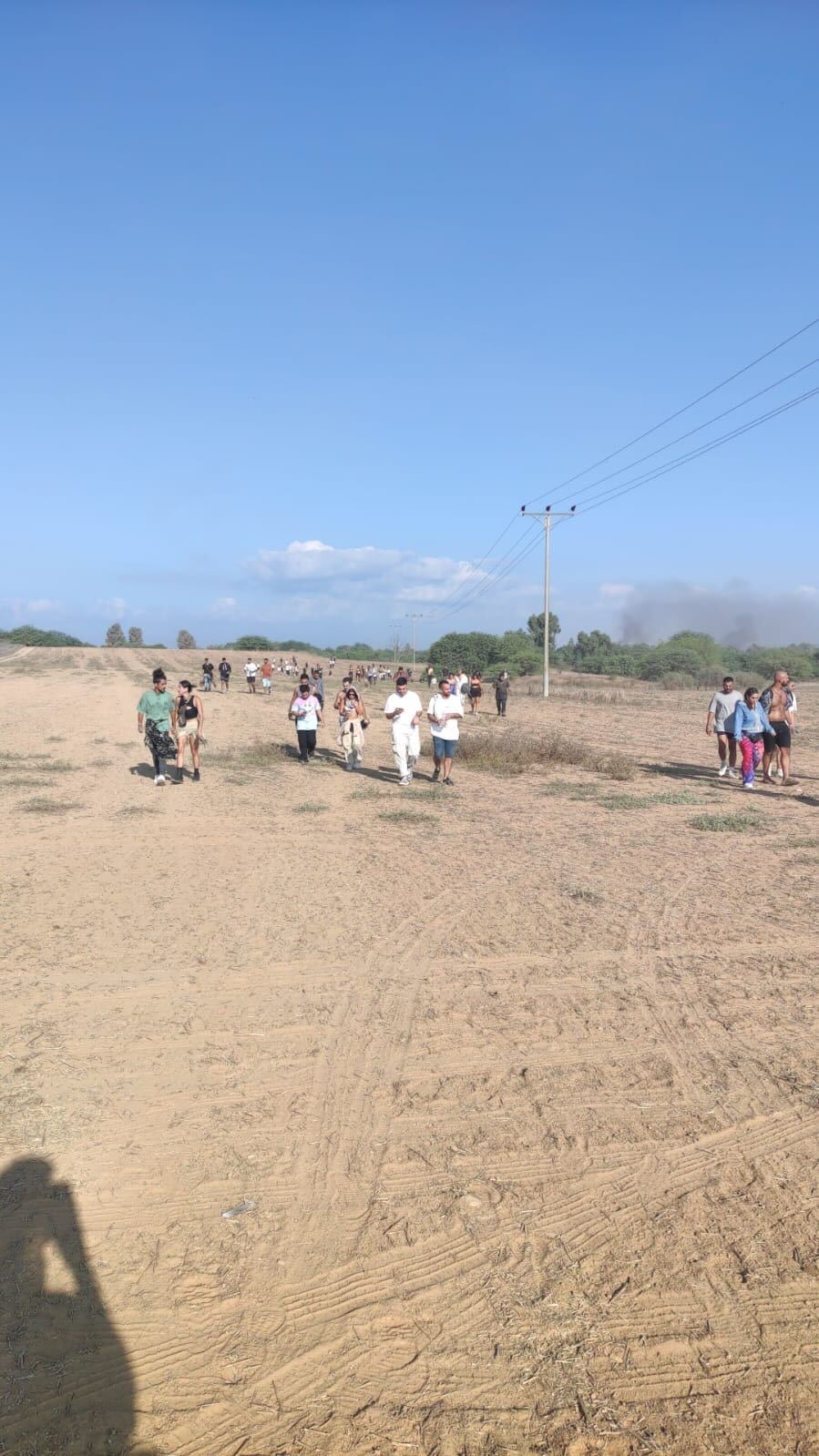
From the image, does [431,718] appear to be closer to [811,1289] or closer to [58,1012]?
[58,1012]

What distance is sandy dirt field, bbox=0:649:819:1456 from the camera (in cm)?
279

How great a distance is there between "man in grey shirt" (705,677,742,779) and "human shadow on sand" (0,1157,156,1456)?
12.2 meters

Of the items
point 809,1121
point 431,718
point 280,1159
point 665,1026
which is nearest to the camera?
point 280,1159

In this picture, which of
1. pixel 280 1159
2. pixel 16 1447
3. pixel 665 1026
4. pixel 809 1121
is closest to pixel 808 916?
pixel 665 1026

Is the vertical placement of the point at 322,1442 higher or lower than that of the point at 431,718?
lower

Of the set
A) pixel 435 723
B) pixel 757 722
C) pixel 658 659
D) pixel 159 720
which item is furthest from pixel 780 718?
pixel 658 659

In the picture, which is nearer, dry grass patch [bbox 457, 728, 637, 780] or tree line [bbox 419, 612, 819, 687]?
dry grass patch [bbox 457, 728, 637, 780]

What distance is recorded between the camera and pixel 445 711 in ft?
44.6

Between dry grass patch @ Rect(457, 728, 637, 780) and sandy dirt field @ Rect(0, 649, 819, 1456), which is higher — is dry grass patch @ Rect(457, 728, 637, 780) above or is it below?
above

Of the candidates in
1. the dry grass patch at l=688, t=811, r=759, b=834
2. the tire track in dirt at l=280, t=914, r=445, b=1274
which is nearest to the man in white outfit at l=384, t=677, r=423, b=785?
the dry grass patch at l=688, t=811, r=759, b=834

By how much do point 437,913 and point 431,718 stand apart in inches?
248

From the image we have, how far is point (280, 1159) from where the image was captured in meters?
3.97

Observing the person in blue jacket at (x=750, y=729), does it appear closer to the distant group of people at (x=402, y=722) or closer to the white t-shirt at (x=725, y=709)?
the white t-shirt at (x=725, y=709)

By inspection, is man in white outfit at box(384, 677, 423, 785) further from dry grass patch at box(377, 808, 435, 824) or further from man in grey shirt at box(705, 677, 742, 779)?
man in grey shirt at box(705, 677, 742, 779)
